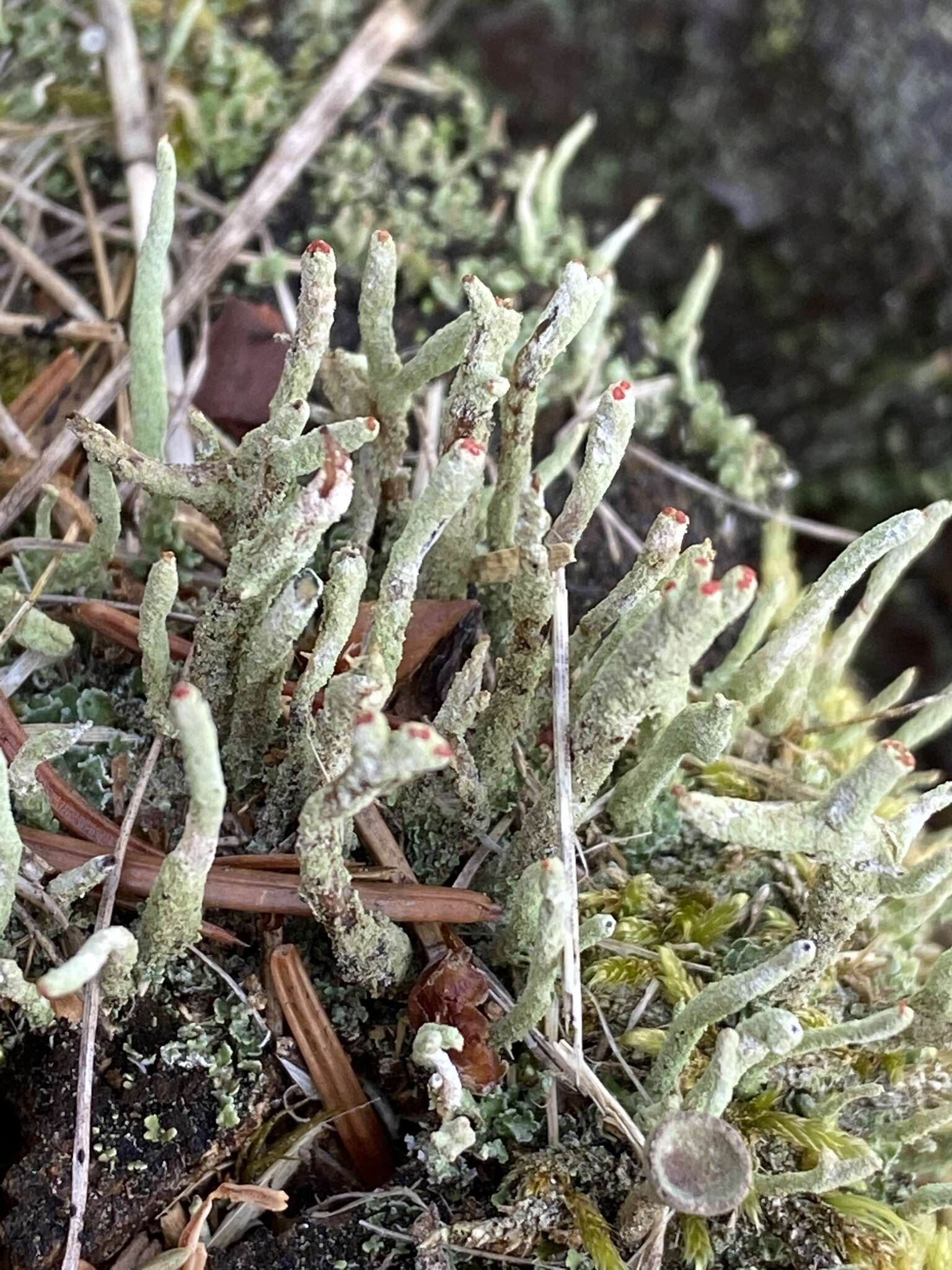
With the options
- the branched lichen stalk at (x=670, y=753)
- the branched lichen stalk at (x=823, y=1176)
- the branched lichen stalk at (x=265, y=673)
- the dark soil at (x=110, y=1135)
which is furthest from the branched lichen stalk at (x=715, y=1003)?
the branched lichen stalk at (x=265, y=673)

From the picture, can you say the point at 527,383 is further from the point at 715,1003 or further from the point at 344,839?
the point at 715,1003

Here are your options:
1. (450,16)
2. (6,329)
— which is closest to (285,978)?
(6,329)

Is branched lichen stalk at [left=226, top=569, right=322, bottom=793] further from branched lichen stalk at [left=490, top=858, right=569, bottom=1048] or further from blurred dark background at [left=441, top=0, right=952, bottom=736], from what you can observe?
blurred dark background at [left=441, top=0, right=952, bottom=736]

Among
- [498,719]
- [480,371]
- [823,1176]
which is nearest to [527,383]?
[480,371]

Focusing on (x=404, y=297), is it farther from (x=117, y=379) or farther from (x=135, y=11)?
(x=135, y=11)

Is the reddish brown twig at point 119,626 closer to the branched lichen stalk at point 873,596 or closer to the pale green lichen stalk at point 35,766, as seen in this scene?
the pale green lichen stalk at point 35,766

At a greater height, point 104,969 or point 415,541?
point 415,541
